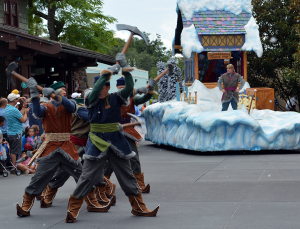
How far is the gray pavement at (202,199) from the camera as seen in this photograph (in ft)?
18.5

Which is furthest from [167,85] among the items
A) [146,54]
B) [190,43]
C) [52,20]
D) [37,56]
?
[146,54]

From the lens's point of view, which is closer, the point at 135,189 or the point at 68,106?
the point at 135,189

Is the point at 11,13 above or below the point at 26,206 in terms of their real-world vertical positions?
above

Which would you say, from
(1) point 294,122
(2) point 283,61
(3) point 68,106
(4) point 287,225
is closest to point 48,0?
(2) point 283,61

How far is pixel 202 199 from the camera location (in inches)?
274

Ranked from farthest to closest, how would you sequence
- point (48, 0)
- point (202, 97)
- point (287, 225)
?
point (48, 0) → point (202, 97) → point (287, 225)

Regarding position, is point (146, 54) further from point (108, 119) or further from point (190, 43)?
point (108, 119)

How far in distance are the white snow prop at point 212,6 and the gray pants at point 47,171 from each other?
12.6m

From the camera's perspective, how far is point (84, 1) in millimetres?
29953

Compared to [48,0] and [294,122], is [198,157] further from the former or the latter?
[48,0]

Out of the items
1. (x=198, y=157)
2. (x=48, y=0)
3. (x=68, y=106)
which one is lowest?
(x=198, y=157)

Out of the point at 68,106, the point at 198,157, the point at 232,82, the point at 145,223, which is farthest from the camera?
the point at 232,82

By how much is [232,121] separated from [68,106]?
6994 millimetres

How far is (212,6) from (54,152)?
44.0 ft
